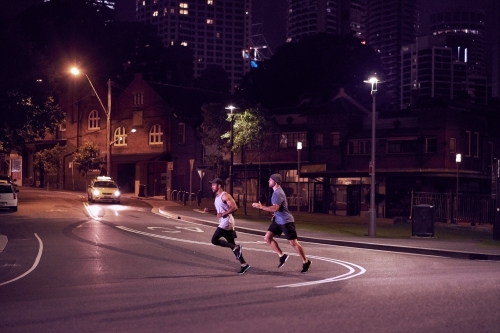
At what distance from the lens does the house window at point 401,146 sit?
4719 cm

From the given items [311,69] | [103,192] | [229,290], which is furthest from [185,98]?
[229,290]

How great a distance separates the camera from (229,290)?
12.0 metres

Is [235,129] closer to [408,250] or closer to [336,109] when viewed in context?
[336,109]

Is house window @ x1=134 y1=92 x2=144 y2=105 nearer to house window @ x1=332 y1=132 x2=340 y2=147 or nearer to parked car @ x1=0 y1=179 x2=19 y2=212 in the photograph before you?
house window @ x1=332 y1=132 x2=340 y2=147

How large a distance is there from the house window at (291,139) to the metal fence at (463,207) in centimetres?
1695

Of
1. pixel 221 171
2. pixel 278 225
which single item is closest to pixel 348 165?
pixel 221 171

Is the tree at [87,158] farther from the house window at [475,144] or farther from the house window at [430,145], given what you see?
the house window at [475,144]

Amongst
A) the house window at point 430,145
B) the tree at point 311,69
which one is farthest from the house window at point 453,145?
the tree at point 311,69

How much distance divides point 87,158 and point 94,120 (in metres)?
5.41

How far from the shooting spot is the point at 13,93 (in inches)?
1635

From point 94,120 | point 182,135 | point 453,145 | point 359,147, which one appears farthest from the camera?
point 94,120

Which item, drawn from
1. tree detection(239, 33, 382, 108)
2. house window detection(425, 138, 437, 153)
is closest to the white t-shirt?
house window detection(425, 138, 437, 153)

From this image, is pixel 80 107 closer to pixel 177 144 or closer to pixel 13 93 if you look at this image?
pixel 177 144

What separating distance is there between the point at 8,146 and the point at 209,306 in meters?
43.7
